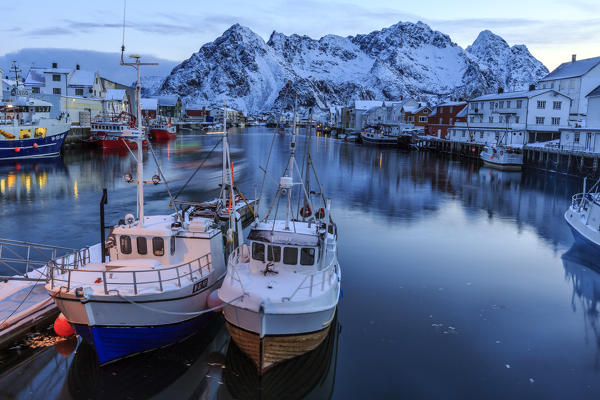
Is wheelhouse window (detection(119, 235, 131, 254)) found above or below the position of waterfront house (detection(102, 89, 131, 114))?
below

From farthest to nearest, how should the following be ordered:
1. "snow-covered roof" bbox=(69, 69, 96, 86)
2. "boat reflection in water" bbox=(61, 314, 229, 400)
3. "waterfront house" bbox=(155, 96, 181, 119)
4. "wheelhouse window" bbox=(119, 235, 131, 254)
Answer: "waterfront house" bbox=(155, 96, 181, 119)
"snow-covered roof" bbox=(69, 69, 96, 86)
"wheelhouse window" bbox=(119, 235, 131, 254)
"boat reflection in water" bbox=(61, 314, 229, 400)

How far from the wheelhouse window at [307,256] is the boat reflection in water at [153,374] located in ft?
11.3

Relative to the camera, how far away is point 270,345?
11820 mm

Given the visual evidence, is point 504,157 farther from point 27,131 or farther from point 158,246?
point 27,131

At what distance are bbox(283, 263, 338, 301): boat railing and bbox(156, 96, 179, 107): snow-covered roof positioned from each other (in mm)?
155065

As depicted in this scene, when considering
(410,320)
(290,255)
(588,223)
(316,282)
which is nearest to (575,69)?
(588,223)

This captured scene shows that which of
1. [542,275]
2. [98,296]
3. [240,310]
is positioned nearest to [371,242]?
[542,275]

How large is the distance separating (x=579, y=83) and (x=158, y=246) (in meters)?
78.9

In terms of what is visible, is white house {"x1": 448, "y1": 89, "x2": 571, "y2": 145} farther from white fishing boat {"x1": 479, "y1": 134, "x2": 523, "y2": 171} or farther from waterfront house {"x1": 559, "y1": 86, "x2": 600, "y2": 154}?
waterfront house {"x1": 559, "y1": 86, "x2": 600, "y2": 154}

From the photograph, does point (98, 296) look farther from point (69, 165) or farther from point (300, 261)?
point (69, 165)

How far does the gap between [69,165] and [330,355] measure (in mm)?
50229

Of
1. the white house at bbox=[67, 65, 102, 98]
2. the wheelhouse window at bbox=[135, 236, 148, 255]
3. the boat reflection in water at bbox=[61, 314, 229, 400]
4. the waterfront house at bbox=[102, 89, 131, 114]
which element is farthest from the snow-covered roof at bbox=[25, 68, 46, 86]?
the boat reflection in water at bbox=[61, 314, 229, 400]

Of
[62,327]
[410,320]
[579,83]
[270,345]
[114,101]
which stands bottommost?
[410,320]

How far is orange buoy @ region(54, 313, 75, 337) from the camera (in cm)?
1326
